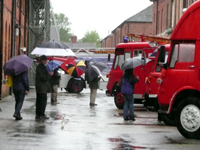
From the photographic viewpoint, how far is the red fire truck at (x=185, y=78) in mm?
12586

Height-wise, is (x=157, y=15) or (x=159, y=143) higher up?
(x=157, y=15)

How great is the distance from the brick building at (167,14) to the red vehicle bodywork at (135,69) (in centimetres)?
1912

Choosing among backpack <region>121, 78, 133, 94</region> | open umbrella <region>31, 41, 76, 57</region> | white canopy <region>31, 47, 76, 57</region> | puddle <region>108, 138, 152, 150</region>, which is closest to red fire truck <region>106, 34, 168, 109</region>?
open umbrella <region>31, 41, 76, 57</region>

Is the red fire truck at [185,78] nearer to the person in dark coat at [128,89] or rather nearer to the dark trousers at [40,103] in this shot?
the person in dark coat at [128,89]

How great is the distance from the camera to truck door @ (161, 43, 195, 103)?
12.9 meters

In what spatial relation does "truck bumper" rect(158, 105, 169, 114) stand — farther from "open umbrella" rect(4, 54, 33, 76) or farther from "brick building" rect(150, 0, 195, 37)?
"brick building" rect(150, 0, 195, 37)

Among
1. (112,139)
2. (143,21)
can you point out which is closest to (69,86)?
(112,139)

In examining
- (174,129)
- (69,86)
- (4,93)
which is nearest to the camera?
(174,129)

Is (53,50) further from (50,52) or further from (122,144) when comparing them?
(122,144)

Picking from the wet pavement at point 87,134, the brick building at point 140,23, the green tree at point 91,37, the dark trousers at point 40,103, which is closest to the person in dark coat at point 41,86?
the dark trousers at point 40,103

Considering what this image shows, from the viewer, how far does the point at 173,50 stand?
44.4ft

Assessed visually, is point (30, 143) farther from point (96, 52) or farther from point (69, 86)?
point (96, 52)

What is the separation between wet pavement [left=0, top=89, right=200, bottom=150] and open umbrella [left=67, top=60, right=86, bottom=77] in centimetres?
1581

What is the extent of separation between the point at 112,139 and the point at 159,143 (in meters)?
1.06
